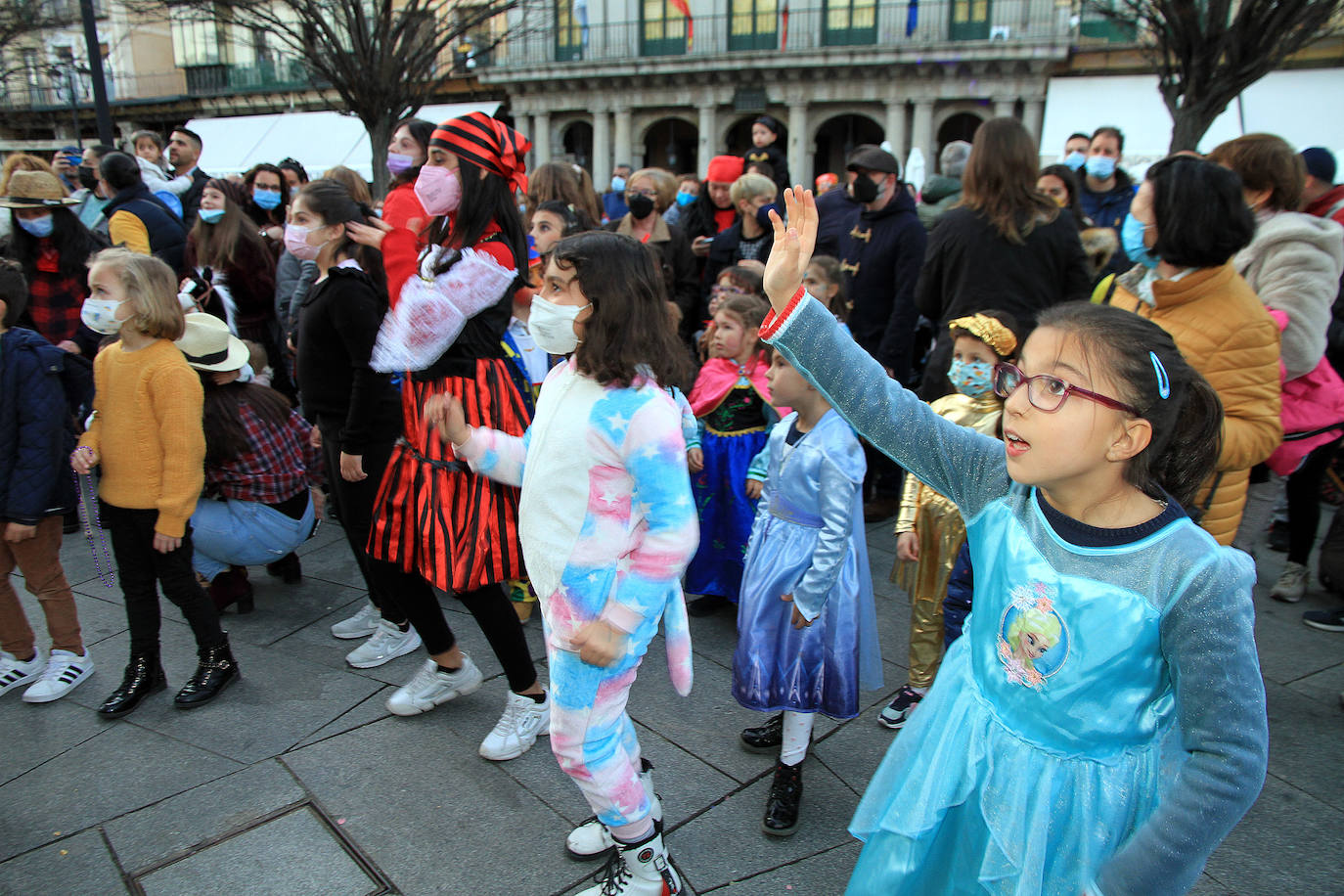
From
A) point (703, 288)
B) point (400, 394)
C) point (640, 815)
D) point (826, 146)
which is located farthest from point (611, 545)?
point (826, 146)

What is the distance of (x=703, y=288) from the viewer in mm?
6008

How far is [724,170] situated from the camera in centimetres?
624

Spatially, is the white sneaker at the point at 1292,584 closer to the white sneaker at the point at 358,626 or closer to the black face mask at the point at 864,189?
the black face mask at the point at 864,189

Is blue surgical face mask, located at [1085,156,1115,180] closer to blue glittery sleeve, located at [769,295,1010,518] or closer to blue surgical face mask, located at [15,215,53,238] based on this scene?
blue glittery sleeve, located at [769,295,1010,518]

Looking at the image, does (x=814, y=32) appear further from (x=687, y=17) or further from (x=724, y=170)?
(x=724, y=170)

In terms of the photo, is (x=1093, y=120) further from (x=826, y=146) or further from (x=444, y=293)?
(x=444, y=293)

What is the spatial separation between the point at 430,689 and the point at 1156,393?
2643mm

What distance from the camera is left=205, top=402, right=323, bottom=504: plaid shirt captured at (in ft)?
12.8

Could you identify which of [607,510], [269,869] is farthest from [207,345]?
[607,510]

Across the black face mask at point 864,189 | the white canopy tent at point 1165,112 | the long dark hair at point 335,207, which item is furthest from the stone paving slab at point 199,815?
the white canopy tent at point 1165,112

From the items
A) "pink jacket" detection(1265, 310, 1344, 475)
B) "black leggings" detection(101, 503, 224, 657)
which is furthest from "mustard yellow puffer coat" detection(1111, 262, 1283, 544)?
"black leggings" detection(101, 503, 224, 657)

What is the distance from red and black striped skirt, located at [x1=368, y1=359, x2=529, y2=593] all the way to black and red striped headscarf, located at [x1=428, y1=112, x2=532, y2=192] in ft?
2.21

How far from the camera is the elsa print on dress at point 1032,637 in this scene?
1425 millimetres

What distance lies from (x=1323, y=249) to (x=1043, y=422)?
8.12 feet
